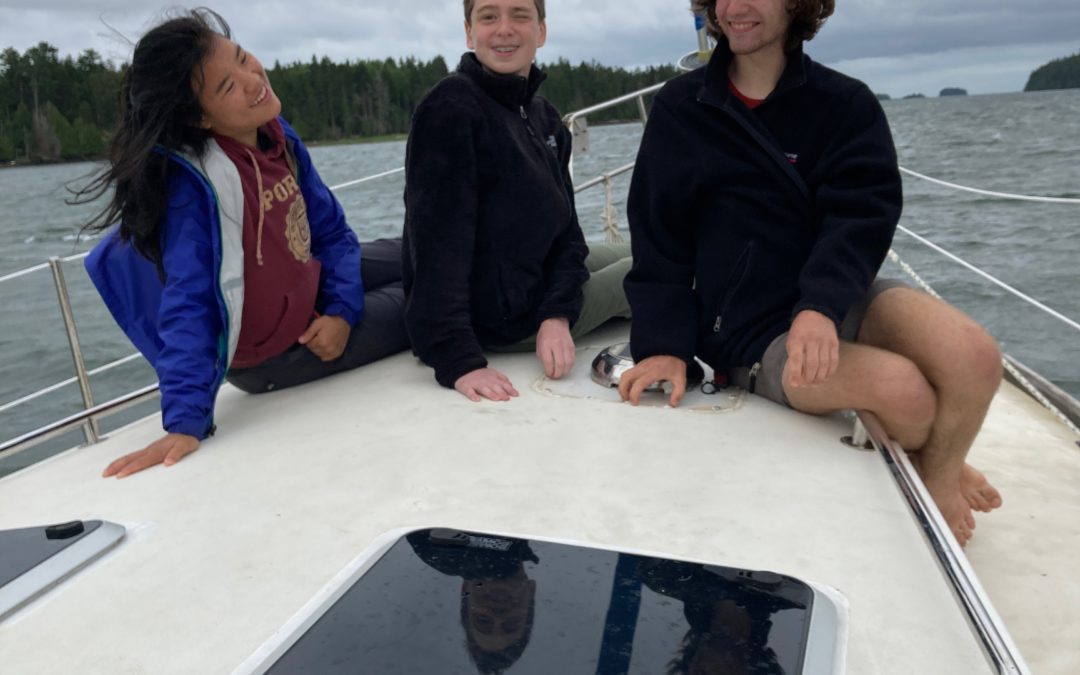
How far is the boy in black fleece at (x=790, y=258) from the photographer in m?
1.26

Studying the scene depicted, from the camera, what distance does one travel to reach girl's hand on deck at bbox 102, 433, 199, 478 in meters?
1.35

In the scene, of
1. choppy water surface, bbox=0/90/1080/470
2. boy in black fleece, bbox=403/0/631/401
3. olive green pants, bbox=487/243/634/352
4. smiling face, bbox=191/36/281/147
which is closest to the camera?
smiling face, bbox=191/36/281/147

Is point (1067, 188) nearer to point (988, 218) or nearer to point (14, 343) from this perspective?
point (988, 218)

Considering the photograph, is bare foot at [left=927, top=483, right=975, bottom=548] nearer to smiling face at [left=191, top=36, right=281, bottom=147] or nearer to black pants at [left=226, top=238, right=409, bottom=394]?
black pants at [left=226, top=238, right=409, bottom=394]

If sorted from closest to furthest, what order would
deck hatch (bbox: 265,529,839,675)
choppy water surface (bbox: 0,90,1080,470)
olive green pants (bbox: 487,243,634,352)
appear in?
deck hatch (bbox: 265,529,839,675)
olive green pants (bbox: 487,243,634,352)
choppy water surface (bbox: 0,90,1080,470)

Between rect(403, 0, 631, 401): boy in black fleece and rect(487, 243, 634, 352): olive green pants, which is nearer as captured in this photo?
rect(403, 0, 631, 401): boy in black fleece

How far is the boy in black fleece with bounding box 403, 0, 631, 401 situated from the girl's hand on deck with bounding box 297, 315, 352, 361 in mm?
A: 167

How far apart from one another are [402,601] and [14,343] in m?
6.63

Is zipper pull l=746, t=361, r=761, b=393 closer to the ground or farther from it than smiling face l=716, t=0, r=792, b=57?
closer to the ground

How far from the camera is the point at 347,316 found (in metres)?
1.81

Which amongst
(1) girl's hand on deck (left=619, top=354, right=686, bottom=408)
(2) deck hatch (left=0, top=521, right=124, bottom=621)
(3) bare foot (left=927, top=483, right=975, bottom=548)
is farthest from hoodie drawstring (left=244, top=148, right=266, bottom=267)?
(3) bare foot (left=927, top=483, right=975, bottom=548)

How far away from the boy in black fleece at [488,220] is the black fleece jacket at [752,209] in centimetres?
29

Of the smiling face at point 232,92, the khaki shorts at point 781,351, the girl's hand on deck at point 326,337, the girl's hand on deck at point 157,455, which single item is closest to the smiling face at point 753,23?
the khaki shorts at point 781,351

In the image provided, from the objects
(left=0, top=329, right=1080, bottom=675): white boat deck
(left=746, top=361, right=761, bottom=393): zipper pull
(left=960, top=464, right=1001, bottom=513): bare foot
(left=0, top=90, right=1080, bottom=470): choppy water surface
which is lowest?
(left=0, top=90, right=1080, bottom=470): choppy water surface
